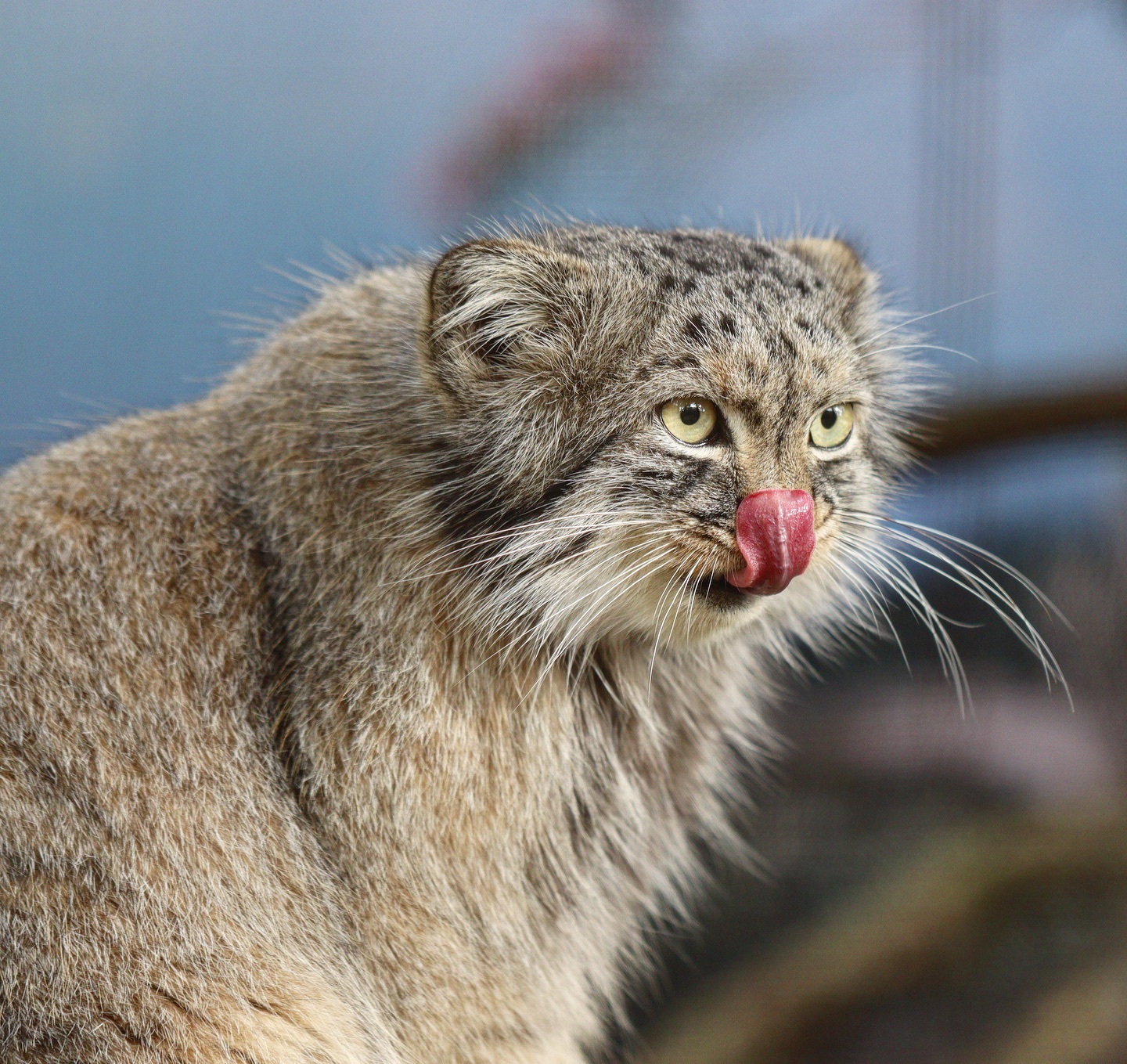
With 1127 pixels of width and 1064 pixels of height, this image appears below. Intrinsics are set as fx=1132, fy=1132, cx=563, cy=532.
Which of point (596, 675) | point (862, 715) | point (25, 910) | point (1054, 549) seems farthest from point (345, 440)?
point (1054, 549)

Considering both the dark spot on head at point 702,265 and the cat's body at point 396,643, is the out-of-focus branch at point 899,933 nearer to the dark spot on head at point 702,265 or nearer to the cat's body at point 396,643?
the cat's body at point 396,643

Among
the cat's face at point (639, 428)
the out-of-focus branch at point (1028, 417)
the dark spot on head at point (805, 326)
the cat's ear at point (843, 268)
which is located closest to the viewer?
the cat's face at point (639, 428)

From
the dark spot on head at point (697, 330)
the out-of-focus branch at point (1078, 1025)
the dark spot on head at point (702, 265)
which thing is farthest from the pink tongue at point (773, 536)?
the out-of-focus branch at point (1078, 1025)

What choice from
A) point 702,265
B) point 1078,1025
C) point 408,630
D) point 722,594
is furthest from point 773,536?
point 1078,1025

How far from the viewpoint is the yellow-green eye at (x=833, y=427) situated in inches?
71.2

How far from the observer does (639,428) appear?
169 centimetres

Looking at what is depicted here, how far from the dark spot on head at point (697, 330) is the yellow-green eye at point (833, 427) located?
235 millimetres

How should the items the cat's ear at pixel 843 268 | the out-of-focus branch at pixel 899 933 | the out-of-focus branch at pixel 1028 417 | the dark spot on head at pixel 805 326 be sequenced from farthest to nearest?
the out-of-focus branch at pixel 899 933
the out-of-focus branch at pixel 1028 417
the cat's ear at pixel 843 268
the dark spot on head at pixel 805 326

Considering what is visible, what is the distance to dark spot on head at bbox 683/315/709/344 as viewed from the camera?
5.61ft

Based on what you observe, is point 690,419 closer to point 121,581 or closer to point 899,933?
point 121,581

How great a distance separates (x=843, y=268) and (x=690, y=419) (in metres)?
0.69

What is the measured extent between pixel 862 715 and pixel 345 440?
2322 mm

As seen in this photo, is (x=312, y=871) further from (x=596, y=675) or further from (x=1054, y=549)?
(x=1054, y=549)

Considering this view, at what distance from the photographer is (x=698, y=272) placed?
1791mm
